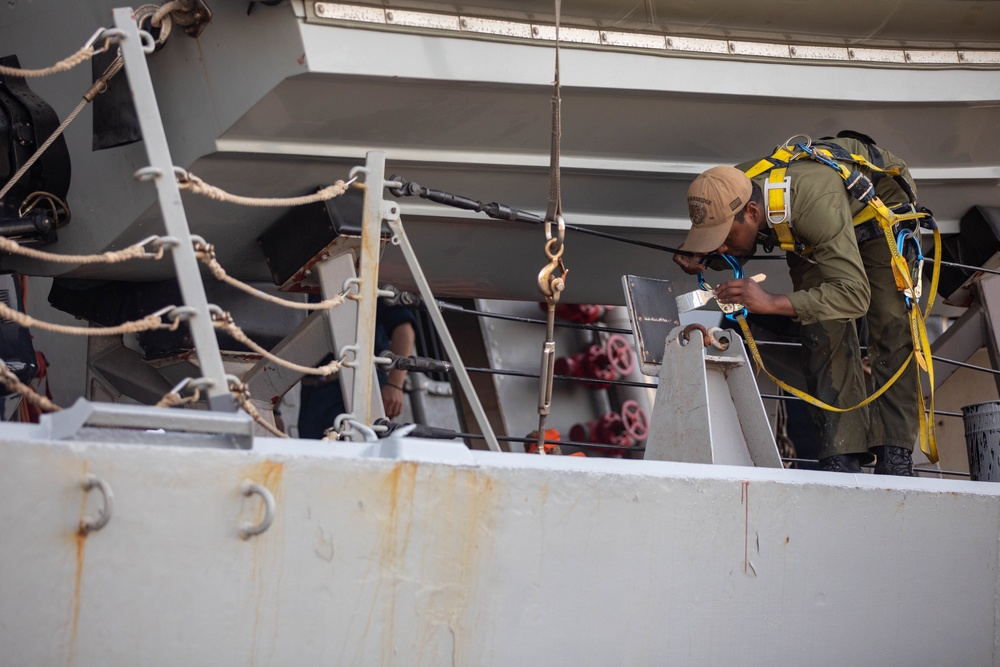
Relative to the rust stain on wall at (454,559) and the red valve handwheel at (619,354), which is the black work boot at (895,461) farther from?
the red valve handwheel at (619,354)

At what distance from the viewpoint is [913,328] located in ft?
10.9

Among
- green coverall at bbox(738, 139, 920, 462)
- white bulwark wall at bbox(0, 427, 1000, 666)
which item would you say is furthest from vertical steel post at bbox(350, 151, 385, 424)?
green coverall at bbox(738, 139, 920, 462)

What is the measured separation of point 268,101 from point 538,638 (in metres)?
1.58

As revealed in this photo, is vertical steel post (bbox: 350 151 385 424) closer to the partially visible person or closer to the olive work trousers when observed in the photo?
the olive work trousers

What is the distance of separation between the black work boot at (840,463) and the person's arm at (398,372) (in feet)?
5.75

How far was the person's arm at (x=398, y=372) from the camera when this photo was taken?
4473mm

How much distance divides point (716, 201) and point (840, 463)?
2.94 feet

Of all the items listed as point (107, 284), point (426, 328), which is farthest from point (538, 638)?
point (426, 328)

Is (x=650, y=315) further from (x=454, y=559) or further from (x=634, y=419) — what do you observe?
(x=634, y=419)

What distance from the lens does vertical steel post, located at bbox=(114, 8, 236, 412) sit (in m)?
2.01

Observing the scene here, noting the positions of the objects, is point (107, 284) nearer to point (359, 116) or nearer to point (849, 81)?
point (359, 116)

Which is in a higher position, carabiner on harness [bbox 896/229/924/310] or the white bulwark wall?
carabiner on harness [bbox 896/229/924/310]

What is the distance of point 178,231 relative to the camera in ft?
6.75

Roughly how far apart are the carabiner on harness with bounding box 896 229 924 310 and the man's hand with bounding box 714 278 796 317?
1.62ft
